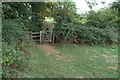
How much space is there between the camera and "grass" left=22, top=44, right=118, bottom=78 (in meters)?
4.78

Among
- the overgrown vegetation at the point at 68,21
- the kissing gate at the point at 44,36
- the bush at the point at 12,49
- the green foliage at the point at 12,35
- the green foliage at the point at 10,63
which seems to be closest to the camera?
the green foliage at the point at 10,63

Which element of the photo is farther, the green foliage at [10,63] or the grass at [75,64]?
the grass at [75,64]

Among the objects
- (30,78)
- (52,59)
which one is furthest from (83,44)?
(30,78)

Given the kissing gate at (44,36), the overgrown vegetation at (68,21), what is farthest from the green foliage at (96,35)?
the kissing gate at (44,36)

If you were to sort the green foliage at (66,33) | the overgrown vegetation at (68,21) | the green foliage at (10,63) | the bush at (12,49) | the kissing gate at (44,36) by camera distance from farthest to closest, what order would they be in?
1. the kissing gate at (44,36)
2. the green foliage at (66,33)
3. the overgrown vegetation at (68,21)
4. the bush at (12,49)
5. the green foliage at (10,63)

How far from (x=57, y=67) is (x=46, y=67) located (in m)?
0.32

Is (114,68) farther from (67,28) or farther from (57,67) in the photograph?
(67,28)

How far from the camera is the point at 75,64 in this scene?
5773mm

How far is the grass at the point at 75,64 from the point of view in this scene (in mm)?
4781

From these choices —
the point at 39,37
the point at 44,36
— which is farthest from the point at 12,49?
the point at 44,36

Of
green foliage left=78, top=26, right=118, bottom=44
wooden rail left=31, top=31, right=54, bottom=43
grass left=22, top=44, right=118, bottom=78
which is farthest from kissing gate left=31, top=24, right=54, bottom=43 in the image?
green foliage left=78, top=26, right=118, bottom=44

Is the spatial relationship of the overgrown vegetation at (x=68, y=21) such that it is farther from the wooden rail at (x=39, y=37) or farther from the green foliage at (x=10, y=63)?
the green foliage at (x=10, y=63)

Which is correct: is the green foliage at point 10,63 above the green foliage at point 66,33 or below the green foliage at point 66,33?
below

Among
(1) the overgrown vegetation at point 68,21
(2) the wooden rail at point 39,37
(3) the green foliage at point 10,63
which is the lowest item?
(3) the green foliage at point 10,63
